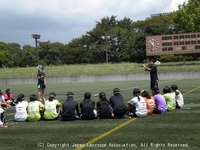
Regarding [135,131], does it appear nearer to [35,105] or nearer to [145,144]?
[145,144]

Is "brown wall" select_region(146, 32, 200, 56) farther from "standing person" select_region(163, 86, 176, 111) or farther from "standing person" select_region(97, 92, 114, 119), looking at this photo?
"standing person" select_region(97, 92, 114, 119)

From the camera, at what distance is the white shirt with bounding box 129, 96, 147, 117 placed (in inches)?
425

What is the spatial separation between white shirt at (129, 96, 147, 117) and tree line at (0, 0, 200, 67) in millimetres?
49686

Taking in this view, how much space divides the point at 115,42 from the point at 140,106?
72.6 metres

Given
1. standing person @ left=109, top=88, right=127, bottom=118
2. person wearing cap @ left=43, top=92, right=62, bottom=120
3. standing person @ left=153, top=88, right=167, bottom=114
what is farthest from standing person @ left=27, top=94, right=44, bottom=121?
standing person @ left=153, top=88, right=167, bottom=114

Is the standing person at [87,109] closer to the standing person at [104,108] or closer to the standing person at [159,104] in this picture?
the standing person at [104,108]

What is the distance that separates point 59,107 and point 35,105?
2.99ft

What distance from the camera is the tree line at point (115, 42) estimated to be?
196 ft

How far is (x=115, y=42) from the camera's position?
82.9 m

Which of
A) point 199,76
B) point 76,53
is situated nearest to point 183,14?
point 199,76

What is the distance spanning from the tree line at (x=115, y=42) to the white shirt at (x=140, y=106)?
49686 mm

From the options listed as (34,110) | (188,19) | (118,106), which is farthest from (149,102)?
(188,19)

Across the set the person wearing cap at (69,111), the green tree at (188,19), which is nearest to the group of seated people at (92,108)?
the person wearing cap at (69,111)

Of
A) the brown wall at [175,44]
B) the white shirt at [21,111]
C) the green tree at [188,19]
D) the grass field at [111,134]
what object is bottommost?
the grass field at [111,134]
